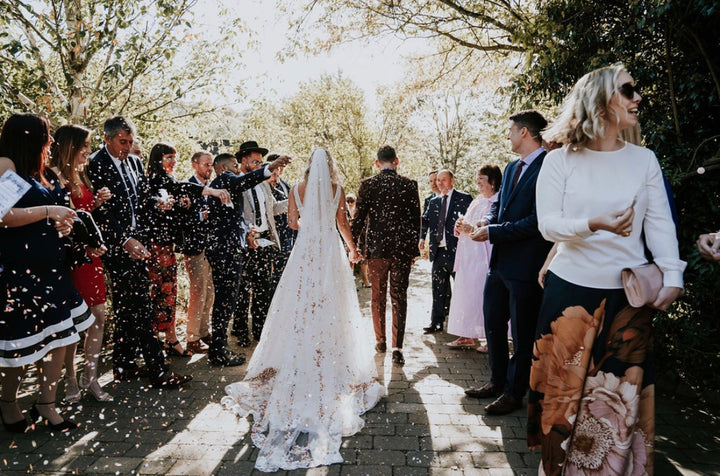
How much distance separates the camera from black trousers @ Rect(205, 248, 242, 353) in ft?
16.8

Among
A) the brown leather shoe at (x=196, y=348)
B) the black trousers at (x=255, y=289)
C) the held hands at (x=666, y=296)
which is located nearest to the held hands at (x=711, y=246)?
the held hands at (x=666, y=296)

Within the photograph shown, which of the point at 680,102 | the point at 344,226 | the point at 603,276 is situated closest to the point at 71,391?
the point at 344,226

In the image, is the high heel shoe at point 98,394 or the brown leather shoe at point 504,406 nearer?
the brown leather shoe at point 504,406

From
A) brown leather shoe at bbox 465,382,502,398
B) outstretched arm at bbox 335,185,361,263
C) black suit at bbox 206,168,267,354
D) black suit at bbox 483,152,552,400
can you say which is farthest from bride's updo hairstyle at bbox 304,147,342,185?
brown leather shoe at bbox 465,382,502,398

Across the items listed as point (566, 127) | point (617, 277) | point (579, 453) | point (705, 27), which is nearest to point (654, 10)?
point (705, 27)

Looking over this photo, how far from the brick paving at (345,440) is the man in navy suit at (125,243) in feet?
1.33

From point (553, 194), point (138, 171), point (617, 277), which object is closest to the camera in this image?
point (617, 277)

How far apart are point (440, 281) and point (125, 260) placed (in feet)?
14.2

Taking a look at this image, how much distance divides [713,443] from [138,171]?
17.8 ft

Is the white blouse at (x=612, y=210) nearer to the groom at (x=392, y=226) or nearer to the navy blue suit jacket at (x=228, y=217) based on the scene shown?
the groom at (x=392, y=226)

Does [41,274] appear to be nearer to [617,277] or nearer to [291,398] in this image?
[291,398]

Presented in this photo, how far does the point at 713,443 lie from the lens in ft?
11.2

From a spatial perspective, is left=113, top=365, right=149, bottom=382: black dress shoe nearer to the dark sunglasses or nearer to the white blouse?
the white blouse

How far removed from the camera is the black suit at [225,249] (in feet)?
16.8
